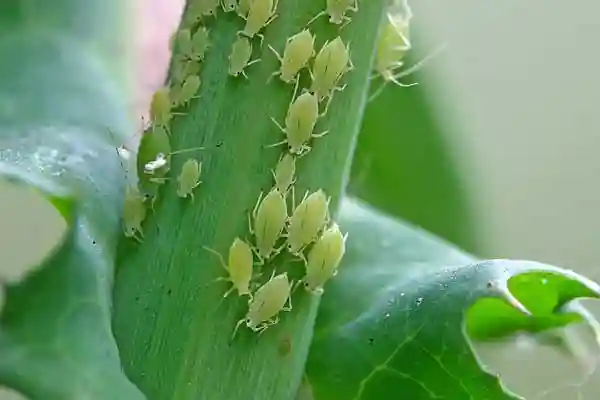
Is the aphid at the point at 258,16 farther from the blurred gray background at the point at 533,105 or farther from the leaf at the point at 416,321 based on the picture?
the blurred gray background at the point at 533,105

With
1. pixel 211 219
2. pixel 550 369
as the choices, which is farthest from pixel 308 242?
pixel 550 369

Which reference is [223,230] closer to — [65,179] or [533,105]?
[65,179]

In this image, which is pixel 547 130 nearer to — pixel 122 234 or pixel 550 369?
pixel 550 369

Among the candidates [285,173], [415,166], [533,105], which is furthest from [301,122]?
[533,105]

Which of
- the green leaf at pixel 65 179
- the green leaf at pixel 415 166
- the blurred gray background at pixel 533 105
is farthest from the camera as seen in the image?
the blurred gray background at pixel 533 105

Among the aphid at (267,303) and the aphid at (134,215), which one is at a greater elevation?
the aphid at (134,215)

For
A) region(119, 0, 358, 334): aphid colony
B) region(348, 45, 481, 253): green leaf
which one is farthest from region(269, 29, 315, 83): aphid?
region(348, 45, 481, 253): green leaf

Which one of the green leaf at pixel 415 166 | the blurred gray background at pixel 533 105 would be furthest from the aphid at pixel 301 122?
the blurred gray background at pixel 533 105

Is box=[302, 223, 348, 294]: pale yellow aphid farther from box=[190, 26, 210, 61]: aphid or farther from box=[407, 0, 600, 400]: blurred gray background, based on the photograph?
box=[407, 0, 600, 400]: blurred gray background
